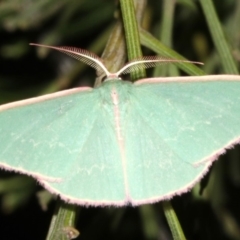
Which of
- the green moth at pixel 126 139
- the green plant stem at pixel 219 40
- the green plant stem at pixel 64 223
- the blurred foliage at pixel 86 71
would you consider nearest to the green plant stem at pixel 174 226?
the green moth at pixel 126 139

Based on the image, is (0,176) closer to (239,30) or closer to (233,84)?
(239,30)

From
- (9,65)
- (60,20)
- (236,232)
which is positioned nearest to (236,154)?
(236,232)

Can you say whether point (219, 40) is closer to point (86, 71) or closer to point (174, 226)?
point (174, 226)

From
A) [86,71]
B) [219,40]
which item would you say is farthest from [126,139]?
[86,71]

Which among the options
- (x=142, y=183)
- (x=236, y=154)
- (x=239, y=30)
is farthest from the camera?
(x=236, y=154)

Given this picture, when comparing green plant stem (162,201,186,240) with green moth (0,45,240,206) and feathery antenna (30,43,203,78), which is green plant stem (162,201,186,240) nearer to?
green moth (0,45,240,206)

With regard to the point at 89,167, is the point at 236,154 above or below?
below
